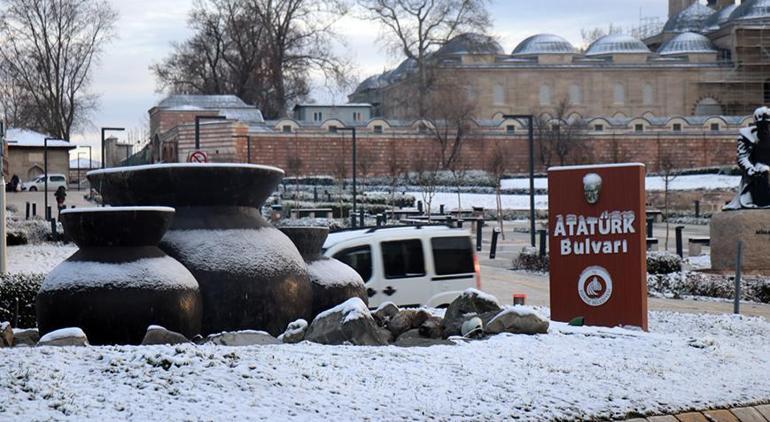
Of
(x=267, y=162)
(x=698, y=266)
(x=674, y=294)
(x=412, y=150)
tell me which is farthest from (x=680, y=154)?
(x=674, y=294)

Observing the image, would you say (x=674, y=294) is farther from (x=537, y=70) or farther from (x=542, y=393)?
(x=537, y=70)

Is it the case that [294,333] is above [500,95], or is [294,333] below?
below

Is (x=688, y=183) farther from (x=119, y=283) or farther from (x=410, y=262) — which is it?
(x=119, y=283)

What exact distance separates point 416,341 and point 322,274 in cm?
142

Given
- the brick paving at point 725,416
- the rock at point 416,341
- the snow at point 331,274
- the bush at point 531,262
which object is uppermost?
the snow at point 331,274

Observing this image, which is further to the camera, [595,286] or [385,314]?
[595,286]

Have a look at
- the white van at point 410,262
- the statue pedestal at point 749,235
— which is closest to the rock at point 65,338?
the white van at point 410,262

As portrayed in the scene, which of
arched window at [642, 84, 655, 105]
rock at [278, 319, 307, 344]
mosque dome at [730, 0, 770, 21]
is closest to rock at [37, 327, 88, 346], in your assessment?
rock at [278, 319, 307, 344]

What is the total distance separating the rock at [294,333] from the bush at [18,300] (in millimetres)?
5584

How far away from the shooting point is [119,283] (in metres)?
8.41

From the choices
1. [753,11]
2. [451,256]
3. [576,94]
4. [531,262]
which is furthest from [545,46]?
[451,256]

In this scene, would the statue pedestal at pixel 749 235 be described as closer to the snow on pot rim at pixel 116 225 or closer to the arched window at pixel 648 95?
the snow on pot rim at pixel 116 225

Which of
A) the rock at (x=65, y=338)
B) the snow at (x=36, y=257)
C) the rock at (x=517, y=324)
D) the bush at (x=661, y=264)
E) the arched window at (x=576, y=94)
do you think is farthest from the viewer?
the arched window at (x=576, y=94)

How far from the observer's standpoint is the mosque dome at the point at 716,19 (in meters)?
→ 99.4
